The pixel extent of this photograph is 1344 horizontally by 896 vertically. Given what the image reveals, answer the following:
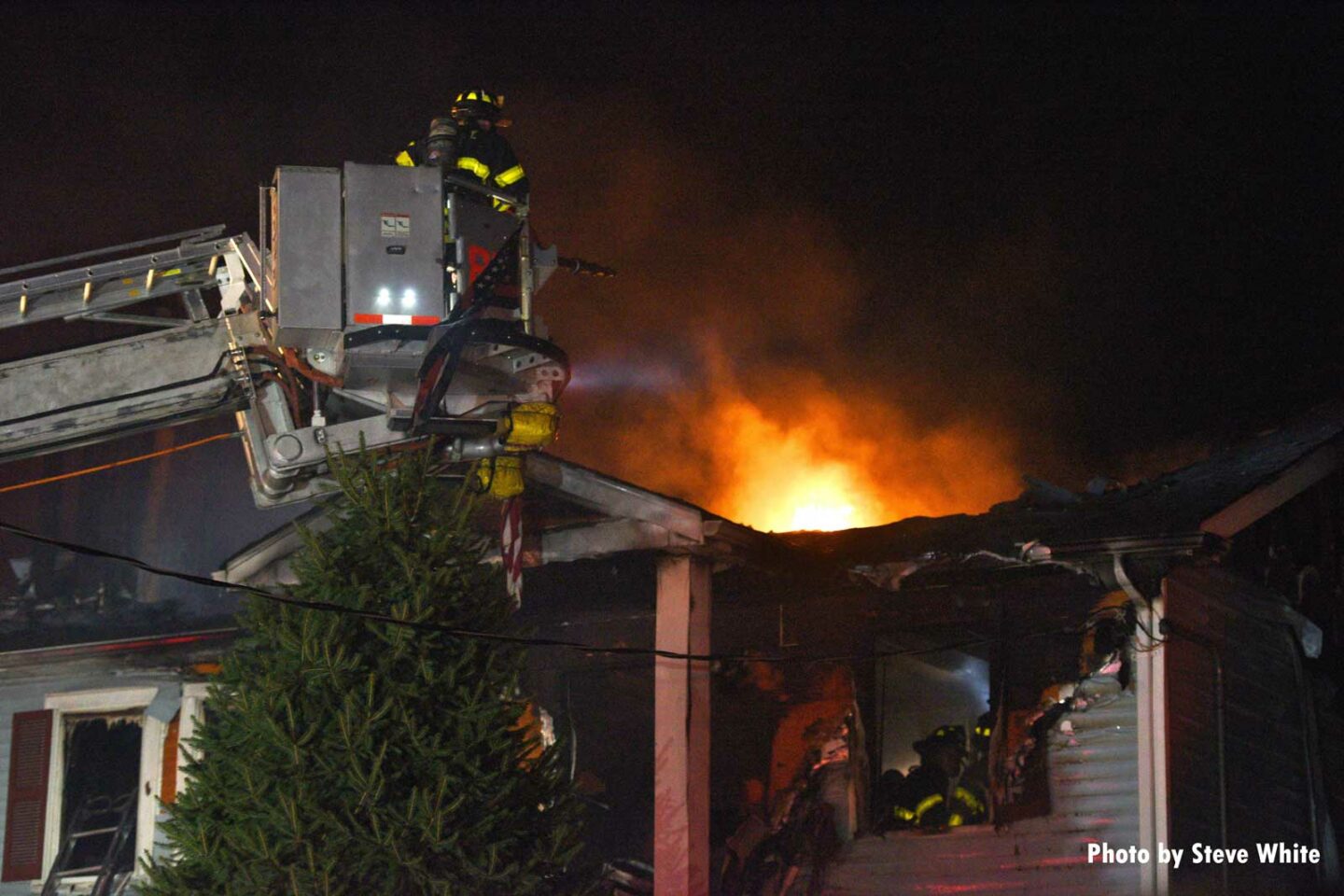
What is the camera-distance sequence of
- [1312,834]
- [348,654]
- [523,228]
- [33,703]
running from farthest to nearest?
1. [33,703]
2. [1312,834]
3. [523,228]
4. [348,654]

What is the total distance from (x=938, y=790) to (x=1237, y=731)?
2115 mm

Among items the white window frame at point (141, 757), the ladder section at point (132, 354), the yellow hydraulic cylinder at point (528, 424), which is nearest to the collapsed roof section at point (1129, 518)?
the yellow hydraulic cylinder at point (528, 424)

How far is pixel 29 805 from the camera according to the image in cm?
1485

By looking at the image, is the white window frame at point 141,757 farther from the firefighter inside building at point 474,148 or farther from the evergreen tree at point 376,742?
the firefighter inside building at point 474,148

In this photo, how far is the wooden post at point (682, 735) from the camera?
32.8 ft

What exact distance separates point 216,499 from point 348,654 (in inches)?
697

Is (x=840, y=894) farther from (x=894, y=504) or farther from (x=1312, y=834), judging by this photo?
(x=894, y=504)

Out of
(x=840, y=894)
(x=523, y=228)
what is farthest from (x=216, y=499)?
(x=523, y=228)

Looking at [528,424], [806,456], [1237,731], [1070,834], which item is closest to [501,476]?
[528,424]

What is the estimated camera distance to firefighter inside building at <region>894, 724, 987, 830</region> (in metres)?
10.4

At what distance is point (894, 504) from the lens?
19766 mm

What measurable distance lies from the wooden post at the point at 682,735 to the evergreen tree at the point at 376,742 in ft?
7.26

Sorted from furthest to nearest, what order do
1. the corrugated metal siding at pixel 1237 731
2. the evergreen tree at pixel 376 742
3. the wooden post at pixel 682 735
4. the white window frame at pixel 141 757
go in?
the white window frame at pixel 141 757
the wooden post at pixel 682 735
the corrugated metal siding at pixel 1237 731
the evergreen tree at pixel 376 742

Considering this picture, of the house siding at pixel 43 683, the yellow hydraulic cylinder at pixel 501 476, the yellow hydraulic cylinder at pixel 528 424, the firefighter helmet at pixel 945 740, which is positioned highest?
the yellow hydraulic cylinder at pixel 528 424
